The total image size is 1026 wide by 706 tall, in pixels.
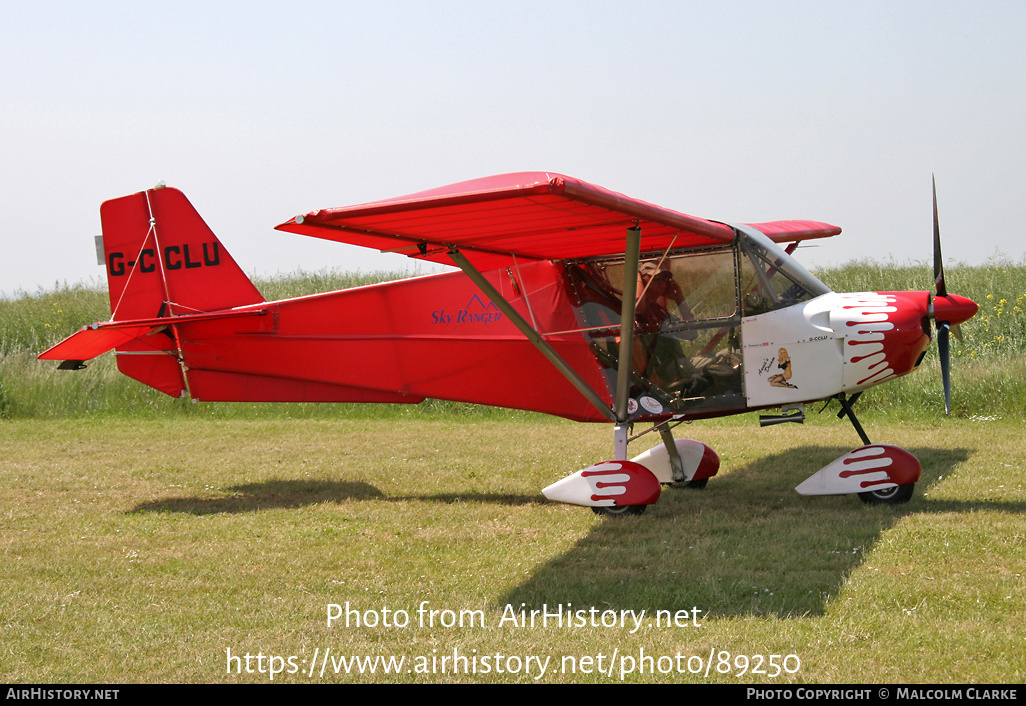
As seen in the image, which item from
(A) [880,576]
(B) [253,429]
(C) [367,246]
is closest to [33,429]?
(B) [253,429]

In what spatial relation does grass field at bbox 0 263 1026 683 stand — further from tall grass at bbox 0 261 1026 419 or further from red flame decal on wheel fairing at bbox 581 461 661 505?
tall grass at bbox 0 261 1026 419

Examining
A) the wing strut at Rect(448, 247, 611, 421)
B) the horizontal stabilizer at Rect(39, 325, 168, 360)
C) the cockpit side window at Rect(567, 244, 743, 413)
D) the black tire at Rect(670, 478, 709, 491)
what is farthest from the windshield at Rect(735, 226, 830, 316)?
the horizontal stabilizer at Rect(39, 325, 168, 360)

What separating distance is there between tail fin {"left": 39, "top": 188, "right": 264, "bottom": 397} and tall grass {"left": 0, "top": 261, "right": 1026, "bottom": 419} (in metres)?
5.91

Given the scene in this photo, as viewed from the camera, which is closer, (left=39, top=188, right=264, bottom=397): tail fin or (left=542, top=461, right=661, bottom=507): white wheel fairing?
(left=542, top=461, right=661, bottom=507): white wheel fairing

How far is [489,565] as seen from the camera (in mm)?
5707

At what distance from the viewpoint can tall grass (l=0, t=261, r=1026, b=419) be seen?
13.1 metres

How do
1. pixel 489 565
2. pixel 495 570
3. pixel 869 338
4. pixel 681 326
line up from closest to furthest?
pixel 495 570 → pixel 489 565 → pixel 869 338 → pixel 681 326

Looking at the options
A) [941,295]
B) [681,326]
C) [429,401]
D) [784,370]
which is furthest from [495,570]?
[429,401]

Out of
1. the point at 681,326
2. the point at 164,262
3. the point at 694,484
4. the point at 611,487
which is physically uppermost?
the point at 164,262

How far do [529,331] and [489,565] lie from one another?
2.06m

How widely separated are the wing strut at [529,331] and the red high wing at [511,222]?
210 mm

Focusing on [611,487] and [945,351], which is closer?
[611,487]

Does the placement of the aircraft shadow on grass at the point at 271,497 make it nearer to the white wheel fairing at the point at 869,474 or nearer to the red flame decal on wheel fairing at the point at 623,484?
the red flame decal on wheel fairing at the point at 623,484

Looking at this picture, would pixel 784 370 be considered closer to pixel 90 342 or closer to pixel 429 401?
pixel 90 342
